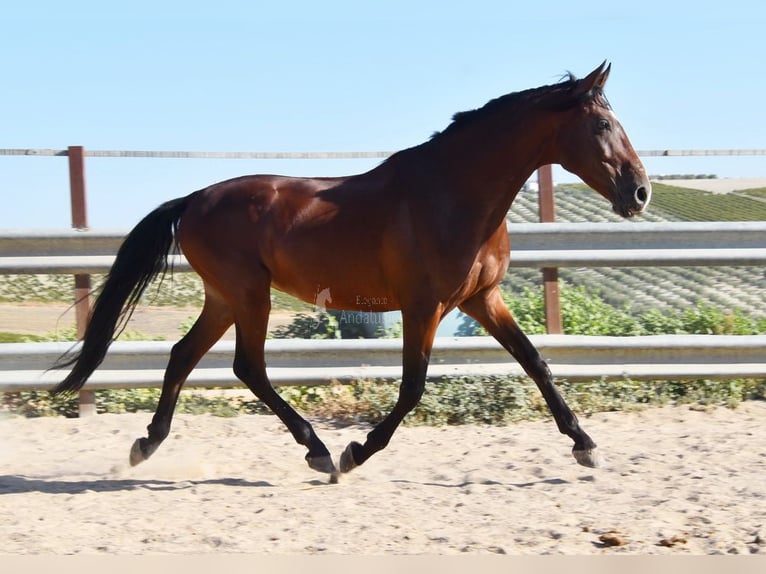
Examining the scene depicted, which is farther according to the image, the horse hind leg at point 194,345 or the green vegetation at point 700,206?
the green vegetation at point 700,206

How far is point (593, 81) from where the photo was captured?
484cm

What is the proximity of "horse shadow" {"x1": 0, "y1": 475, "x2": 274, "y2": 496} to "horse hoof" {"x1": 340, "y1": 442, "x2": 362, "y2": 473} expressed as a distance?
375 mm

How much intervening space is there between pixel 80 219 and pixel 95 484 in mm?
2266

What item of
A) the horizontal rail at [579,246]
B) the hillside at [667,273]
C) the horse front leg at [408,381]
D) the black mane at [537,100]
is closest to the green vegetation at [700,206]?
the hillside at [667,273]

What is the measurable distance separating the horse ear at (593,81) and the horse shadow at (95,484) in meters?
2.49

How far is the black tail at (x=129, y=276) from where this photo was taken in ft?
18.3

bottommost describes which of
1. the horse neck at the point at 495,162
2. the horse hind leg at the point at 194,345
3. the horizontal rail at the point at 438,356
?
the horizontal rail at the point at 438,356

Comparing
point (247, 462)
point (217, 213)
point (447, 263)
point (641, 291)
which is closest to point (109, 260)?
point (217, 213)

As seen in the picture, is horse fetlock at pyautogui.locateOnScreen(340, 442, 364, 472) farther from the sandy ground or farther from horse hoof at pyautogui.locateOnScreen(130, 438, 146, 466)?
horse hoof at pyautogui.locateOnScreen(130, 438, 146, 466)

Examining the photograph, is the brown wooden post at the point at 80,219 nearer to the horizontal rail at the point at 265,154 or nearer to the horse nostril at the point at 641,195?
the horizontal rail at the point at 265,154

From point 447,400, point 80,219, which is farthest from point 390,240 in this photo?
point 80,219

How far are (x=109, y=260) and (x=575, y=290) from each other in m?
3.43

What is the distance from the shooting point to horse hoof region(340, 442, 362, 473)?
5.00m

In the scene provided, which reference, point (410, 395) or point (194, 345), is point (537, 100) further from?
point (194, 345)
